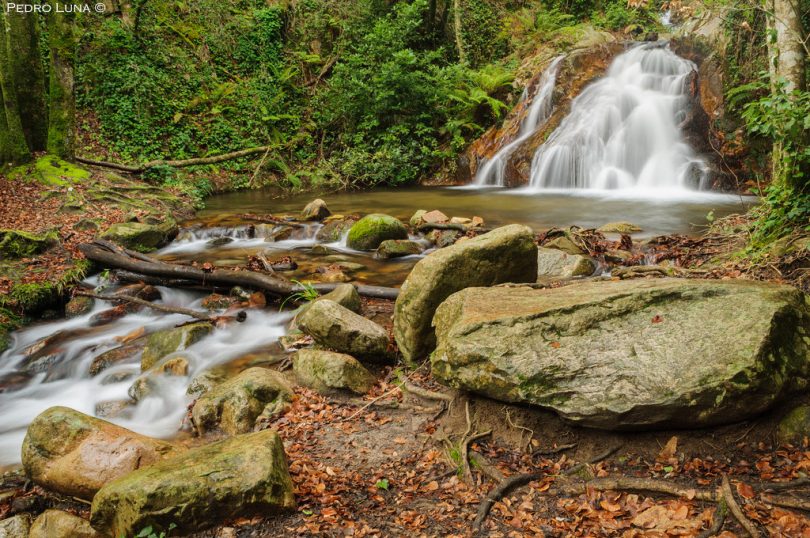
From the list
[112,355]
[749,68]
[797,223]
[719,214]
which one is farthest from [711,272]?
[749,68]

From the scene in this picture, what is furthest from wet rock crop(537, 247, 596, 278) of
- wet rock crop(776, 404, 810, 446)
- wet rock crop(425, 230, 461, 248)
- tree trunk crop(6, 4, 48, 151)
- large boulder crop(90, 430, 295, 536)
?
tree trunk crop(6, 4, 48, 151)

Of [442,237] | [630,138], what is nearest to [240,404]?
[442,237]

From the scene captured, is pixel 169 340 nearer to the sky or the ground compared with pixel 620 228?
nearer to the ground

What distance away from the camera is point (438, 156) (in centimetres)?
1858

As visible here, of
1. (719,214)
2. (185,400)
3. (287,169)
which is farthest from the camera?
(287,169)

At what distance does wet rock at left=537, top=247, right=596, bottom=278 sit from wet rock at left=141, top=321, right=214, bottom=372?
182 inches

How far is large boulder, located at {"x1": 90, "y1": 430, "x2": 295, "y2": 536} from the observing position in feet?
10.0

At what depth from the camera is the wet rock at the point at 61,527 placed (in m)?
3.37

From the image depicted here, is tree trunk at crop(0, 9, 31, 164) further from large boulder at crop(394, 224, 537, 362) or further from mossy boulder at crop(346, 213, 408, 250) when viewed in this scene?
large boulder at crop(394, 224, 537, 362)

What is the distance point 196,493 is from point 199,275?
4849 mm

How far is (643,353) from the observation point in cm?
333

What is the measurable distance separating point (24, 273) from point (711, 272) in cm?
950

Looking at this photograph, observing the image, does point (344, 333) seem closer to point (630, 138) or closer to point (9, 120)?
point (9, 120)

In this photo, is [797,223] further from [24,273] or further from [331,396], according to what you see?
[24,273]
